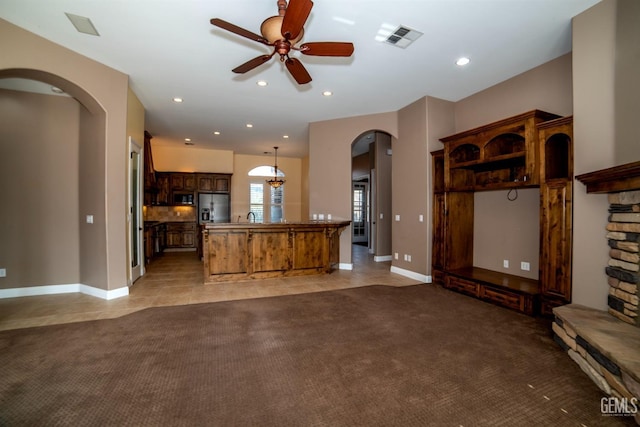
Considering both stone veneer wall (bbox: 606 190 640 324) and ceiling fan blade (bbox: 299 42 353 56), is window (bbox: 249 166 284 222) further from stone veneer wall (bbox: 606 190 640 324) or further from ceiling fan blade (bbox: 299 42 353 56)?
stone veneer wall (bbox: 606 190 640 324)

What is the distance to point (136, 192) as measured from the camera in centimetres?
498

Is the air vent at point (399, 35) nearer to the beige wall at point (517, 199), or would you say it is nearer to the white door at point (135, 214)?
the beige wall at point (517, 199)

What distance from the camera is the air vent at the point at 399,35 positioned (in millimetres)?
3061

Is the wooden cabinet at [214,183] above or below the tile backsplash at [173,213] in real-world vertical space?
above

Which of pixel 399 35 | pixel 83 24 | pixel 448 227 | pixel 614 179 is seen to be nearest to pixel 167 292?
pixel 83 24

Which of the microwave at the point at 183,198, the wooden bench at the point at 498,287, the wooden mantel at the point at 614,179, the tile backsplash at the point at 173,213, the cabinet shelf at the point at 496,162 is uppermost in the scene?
the cabinet shelf at the point at 496,162

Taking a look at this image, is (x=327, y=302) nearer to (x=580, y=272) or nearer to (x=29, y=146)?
(x=580, y=272)

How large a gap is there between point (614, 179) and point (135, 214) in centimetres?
627

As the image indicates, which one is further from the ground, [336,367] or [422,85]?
[422,85]

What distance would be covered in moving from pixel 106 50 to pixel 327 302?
428 centimetres

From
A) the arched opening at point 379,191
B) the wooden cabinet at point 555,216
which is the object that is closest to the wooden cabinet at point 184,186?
the arched opening at point 379,191

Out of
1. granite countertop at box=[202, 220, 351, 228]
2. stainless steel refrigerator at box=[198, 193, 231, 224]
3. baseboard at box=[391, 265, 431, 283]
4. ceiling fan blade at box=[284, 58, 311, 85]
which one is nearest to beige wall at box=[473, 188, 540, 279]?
baseboard at box=[391, 265, 431, 283]

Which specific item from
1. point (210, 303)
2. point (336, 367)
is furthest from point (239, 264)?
point (336, 367)

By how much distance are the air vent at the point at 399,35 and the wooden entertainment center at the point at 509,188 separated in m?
1.62
